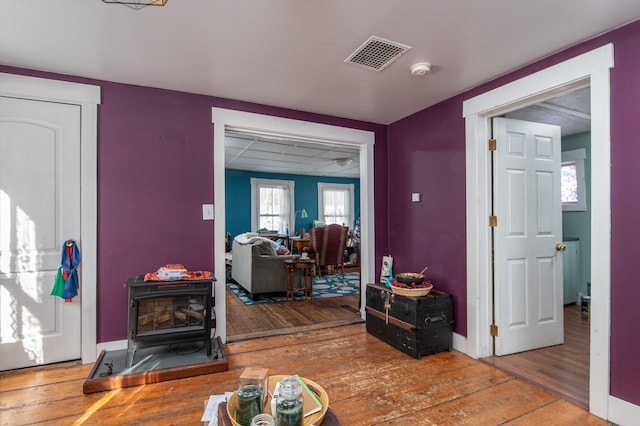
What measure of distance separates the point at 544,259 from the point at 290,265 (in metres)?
3.10

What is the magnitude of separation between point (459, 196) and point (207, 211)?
239 cm

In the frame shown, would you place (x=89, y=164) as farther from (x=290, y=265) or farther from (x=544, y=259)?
(x=544, y=259)

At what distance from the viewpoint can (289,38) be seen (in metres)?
2.22

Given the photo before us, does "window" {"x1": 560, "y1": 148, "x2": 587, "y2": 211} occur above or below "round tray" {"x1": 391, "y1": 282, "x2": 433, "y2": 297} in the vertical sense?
above

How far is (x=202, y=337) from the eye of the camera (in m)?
2.70

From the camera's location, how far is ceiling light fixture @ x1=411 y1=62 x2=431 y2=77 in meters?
2.57

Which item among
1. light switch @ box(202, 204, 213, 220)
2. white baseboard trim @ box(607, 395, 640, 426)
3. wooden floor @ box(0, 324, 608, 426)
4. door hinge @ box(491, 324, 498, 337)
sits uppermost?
light switch @ box(202, 204, 213, 220)

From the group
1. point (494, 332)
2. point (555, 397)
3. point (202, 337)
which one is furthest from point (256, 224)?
point (555, 397)

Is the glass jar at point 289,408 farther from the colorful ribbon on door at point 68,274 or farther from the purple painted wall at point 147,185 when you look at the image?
the colorful ribbon on door at point 68,274

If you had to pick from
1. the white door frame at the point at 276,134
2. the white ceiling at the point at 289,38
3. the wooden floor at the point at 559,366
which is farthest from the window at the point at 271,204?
the wooden floor at the point at 559,366

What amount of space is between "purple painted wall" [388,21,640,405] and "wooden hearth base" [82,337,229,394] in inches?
86.7

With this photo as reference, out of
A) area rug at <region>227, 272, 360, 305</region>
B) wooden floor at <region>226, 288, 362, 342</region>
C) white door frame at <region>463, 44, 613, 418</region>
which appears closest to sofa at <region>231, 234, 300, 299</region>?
area rug at <region>227, 272, 360, 305</region>

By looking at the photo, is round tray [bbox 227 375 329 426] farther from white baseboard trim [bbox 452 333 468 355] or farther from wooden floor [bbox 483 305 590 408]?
white baseboard trim [bbox 452 333 468 355]

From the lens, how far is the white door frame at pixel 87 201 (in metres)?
2.79
